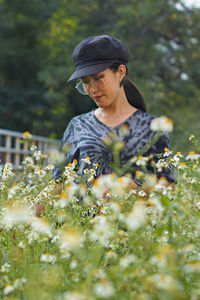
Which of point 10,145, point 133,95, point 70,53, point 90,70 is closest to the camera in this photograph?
point 90,70

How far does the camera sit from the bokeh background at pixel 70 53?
12.3 meters

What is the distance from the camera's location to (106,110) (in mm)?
2746

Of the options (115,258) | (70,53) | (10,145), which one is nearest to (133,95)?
(115,258)

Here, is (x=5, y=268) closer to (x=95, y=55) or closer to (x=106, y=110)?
(x=95, y=55)

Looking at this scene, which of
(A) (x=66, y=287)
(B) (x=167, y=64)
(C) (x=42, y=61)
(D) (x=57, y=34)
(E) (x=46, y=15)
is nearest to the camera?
(A) (x=66, y=287)

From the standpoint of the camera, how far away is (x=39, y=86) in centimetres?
1514

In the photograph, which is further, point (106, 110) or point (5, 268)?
point (106, 110)

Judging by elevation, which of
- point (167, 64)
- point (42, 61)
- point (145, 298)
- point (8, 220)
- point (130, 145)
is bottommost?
point (145, 298)

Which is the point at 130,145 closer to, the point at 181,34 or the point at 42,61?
the point at 181,34

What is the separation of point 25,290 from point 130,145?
1396 millimetres

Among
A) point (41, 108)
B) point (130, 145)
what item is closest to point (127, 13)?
point (41, 108)

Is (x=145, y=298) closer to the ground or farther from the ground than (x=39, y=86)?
closer to the ground

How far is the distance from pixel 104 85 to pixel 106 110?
33 centimetres

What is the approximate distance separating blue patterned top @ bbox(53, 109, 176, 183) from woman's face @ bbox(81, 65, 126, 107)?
0.19 meters
